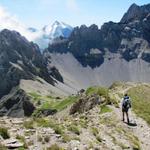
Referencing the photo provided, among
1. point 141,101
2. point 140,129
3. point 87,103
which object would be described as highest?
point 87,103

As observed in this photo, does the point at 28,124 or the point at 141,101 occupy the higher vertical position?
the point at 28,124

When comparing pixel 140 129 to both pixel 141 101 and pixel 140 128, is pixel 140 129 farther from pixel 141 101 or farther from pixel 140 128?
pixel 141 101

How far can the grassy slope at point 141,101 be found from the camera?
59.5 m

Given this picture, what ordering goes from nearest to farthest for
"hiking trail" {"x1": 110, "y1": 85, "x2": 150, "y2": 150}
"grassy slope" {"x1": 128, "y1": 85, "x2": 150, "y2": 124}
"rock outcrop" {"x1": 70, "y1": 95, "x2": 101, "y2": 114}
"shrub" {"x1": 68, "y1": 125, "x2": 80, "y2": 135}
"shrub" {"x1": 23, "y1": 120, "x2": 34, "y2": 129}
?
"shrub" {"x1": 23, "y1": 120, "x2": 34, "y2": 129} < "shrub" {"x1": 68, "y1": 125, "x2": 80, "y2": 135} < "hiking trail" {"x1": 110, "y1": 85, "x2": 150, "y2": 150} < "grassy slope" {"x1": 128, "y1": 85, "x2": 150, "y2": 124} < "rock outcrop" {"x1": 70, "y1": 95, "x2": 101, "y2": 114}

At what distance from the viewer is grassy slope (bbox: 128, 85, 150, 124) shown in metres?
59.5

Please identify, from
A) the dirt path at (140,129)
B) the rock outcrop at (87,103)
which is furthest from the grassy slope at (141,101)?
the rock outcrop at (87,103)

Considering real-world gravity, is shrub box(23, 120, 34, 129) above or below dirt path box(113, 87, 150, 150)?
above

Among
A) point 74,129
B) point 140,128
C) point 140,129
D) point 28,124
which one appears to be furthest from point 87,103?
point 28,124

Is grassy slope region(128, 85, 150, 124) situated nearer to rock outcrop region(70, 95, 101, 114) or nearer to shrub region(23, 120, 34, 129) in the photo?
rock outcrop region(70, 95, 101, 114)

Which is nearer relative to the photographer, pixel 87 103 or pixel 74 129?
pixel 74 129

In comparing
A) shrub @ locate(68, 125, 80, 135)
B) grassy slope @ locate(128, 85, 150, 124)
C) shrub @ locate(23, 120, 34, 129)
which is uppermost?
shrub @ locate(23, 120, 34, 129)

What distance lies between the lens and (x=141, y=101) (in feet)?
235

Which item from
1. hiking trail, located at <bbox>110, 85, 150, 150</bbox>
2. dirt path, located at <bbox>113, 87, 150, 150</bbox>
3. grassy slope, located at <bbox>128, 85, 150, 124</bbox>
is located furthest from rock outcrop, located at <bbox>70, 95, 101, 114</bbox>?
dirt path, located at <bbox>113, 87, 150, 150</bbox>

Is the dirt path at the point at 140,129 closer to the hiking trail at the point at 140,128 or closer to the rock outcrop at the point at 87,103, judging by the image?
the hiking trail at the point at 140,128
